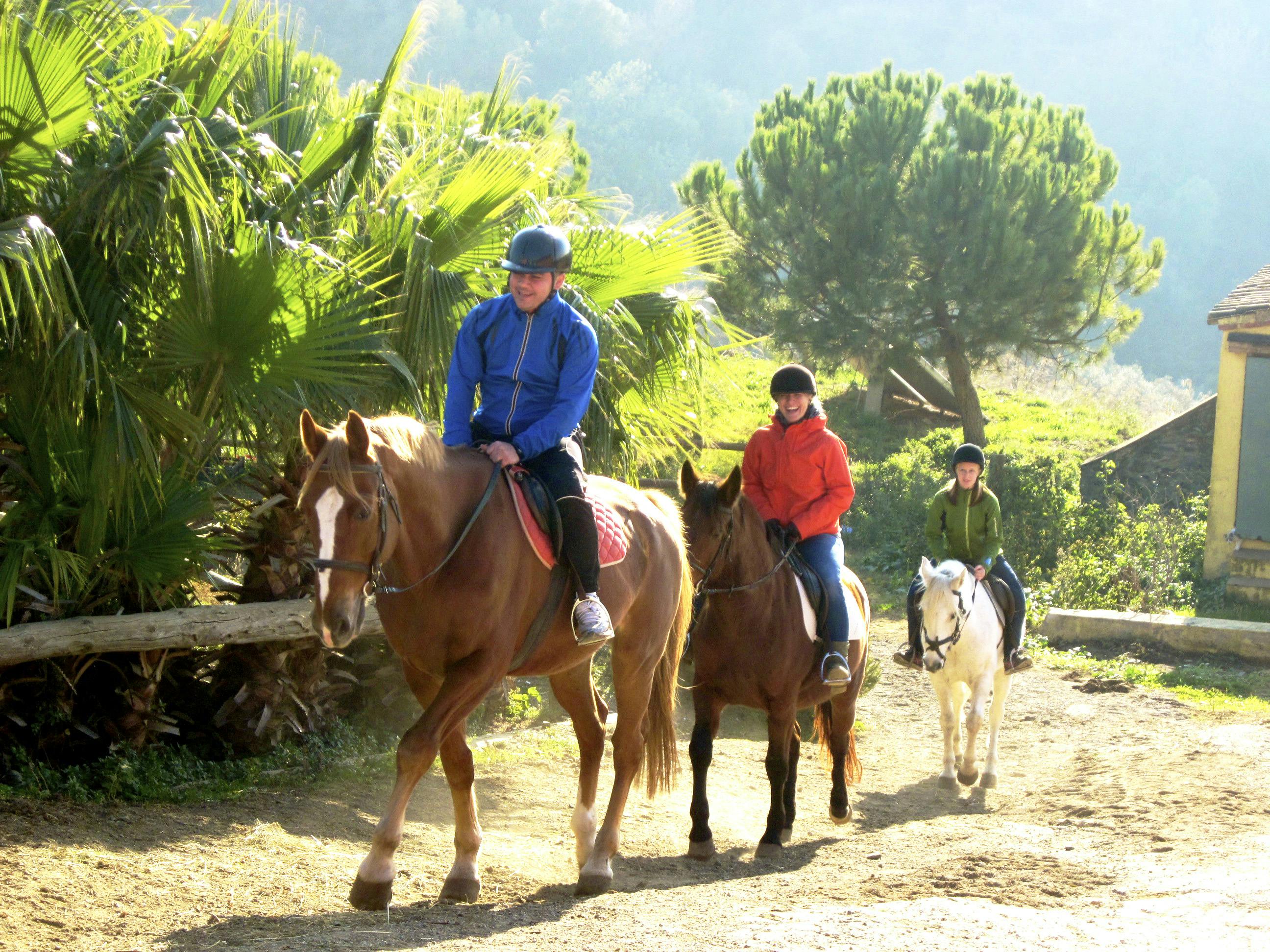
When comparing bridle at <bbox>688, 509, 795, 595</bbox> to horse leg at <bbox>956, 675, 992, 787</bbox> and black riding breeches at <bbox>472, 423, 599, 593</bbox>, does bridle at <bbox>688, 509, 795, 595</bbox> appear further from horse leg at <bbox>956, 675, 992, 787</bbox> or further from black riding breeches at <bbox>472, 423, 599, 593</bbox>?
horse leg at <bbox>956, 675, 992, 787</bbox>

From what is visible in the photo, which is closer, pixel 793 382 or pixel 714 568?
pixel 714 568

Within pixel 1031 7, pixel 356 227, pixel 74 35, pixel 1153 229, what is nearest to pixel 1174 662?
pixel 356 227

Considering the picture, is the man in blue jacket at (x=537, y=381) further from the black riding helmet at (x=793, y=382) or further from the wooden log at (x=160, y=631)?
the black riding helmet at (x=793, y=382)

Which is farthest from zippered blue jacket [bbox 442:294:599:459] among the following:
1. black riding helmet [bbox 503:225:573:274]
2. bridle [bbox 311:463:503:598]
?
bridle [bbox 311:463:503:598]

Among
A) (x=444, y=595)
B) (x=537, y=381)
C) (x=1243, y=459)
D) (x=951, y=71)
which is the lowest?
(x=444, y=595)

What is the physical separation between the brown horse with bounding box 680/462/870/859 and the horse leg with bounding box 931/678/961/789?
8.39 ft

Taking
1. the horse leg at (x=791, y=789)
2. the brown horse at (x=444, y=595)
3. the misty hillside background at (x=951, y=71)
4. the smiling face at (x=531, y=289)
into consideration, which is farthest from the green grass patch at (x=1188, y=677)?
the misty hillside background at (x=951, y=71)

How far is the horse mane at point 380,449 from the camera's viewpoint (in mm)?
4137

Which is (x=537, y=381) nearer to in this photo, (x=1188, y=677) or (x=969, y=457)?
(x=969, y=457)

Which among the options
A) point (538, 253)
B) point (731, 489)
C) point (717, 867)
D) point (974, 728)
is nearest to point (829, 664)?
point (731, 489)

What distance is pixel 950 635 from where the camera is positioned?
27.8ft

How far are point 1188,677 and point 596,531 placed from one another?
33.2 feet

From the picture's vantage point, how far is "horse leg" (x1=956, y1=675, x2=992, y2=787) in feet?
29.5

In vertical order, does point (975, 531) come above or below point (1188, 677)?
above
